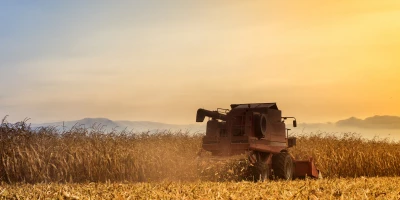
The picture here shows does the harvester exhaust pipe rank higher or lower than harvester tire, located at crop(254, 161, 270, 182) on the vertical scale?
higher

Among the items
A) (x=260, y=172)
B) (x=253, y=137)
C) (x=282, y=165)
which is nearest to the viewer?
(x=260, y=172)

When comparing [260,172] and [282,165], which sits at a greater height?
[282,165]

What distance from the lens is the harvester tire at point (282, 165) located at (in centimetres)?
1802

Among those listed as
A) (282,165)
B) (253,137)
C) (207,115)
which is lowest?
(282,165)

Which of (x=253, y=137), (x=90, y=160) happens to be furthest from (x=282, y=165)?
(x=90, y=160)

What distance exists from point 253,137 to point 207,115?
1.79 m

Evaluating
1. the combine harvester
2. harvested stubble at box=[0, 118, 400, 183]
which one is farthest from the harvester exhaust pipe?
harvested stubble at box=[0, 118, 400, 183]

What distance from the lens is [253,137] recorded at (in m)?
17.3

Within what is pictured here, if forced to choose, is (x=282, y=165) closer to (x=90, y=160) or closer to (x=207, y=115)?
(x=207, y=115)

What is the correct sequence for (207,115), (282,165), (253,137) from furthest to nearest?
(207,115) → (282,165) → (253,137)

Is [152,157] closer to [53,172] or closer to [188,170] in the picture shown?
[188,170]

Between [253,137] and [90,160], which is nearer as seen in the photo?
[253,137]

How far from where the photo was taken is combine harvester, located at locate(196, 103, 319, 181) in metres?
16.9

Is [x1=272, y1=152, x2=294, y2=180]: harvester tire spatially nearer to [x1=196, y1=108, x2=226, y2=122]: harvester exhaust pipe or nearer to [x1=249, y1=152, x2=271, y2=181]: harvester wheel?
[x1=249, y1=152, x2=271, y2=181]: harvester wheel
